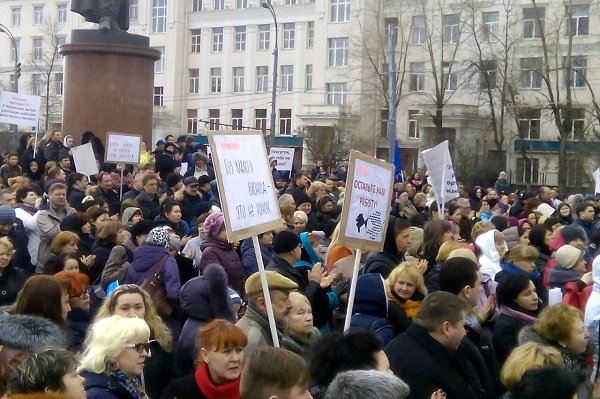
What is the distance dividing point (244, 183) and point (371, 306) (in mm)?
1168

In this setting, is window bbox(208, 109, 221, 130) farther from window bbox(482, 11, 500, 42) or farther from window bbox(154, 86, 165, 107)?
window bbox(482, 11, 500, 42)

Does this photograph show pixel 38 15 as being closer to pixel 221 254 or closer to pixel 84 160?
pixel 84 160

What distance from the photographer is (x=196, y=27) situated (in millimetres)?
70812

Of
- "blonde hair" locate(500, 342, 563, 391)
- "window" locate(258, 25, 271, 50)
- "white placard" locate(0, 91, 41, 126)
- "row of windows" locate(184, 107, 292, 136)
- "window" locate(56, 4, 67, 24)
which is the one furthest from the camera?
"window" locate(56, 4, 67, 24)

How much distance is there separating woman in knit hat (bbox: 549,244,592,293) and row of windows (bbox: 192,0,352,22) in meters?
54.8

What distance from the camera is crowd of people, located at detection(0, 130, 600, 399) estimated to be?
4586mm

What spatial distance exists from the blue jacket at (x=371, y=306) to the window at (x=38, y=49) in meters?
74.0

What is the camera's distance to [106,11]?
20109mm

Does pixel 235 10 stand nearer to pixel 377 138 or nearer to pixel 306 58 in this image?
pixel 306 58

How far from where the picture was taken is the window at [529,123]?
53.3 metres

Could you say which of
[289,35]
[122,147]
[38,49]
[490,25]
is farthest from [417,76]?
[122,147]

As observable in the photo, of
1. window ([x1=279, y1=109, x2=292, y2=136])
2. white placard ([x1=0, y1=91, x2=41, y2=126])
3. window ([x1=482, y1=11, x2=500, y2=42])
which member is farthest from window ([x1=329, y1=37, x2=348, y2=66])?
white placard ([x1=0, y1=91, x2=41, y2=126])

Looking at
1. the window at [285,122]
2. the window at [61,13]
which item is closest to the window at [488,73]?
the window at [285,122]

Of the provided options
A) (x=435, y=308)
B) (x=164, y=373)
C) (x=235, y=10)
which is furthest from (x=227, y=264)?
(x=235, y=10)
